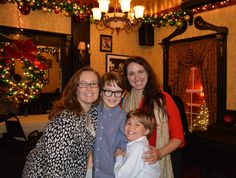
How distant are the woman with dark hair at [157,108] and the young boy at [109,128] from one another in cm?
21

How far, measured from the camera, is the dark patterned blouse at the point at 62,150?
5.62 feet

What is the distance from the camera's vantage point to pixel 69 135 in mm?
1743

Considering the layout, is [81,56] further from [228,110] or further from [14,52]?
[228,110]

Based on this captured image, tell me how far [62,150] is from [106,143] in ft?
1.43

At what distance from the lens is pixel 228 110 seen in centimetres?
612

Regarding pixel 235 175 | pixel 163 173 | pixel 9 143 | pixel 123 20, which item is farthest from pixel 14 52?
pixel 235 175

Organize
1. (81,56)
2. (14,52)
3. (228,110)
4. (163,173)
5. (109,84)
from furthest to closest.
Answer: (81,56), (228,110), (14,52), (163,173), (109,84)

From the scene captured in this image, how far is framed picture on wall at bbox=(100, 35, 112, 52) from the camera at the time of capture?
Result: 7486mm

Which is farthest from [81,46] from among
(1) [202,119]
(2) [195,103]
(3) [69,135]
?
(3) [69,135]

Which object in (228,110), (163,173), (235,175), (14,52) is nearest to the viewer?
(163,173)

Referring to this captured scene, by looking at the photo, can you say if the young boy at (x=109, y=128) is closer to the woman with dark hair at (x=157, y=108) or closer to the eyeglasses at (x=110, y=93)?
the eyeglasses at (x=110, y=93)

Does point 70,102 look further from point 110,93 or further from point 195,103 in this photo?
point 195,103

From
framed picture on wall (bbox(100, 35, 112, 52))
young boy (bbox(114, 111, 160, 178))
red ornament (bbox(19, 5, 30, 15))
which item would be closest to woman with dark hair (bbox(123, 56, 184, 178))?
young boy (bbox(114, 111, 160, 178))

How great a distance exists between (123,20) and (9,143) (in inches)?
112
